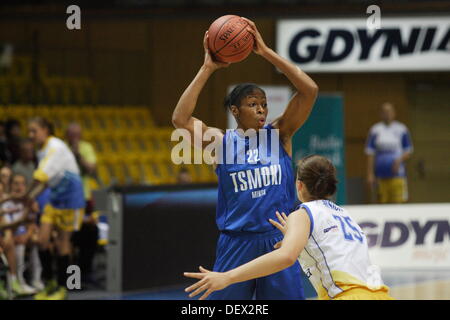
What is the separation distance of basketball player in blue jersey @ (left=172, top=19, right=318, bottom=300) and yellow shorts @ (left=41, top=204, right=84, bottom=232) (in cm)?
399

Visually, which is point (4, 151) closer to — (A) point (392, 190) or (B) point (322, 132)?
(B) point (322, 132)

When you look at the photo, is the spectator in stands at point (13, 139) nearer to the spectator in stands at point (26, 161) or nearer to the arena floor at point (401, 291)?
the spectator in stands at point (26, 161)

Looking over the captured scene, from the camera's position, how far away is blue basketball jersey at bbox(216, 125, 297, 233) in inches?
186

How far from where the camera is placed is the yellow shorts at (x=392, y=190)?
12320 millimetres

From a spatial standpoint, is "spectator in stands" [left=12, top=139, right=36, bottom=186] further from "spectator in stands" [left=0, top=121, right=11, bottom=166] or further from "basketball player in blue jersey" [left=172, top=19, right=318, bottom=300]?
"basketball player in blue jersey" [left=172, top=19, right=318, bottom=300]

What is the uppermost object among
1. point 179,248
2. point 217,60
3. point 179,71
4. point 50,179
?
point 179,71

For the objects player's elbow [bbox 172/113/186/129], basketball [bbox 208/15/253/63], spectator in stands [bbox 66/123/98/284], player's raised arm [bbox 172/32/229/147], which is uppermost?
basketball [bbox 208/15/253/63]

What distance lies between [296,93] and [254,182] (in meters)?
0.56

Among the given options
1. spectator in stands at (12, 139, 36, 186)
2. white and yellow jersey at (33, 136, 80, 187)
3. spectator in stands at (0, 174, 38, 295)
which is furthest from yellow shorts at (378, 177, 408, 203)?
spectator in stands at (0, 174, 38, 295)

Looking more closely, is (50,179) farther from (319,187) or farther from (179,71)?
(179,71)

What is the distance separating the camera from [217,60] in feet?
15.8

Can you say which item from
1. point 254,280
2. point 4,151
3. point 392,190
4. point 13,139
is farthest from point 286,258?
point 392,190

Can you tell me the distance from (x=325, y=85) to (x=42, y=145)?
7.37m
